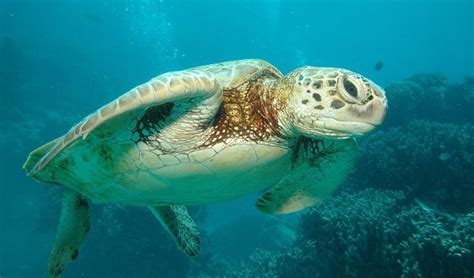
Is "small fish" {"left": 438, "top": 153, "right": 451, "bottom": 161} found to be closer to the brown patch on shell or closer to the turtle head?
the turtle head

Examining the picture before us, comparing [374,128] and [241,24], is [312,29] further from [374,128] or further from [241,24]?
[374,128]

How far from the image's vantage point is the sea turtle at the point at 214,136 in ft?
6.02

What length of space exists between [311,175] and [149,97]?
1.65 metres

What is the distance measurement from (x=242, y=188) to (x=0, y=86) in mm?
18795

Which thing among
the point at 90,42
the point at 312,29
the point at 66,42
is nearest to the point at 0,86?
the point at 66,42

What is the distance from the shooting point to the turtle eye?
73.0 inches

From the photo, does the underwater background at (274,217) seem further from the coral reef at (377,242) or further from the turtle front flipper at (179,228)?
the turtle front flipper at (179,228)

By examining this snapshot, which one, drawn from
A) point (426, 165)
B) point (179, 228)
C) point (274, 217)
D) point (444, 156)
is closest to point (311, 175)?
point (179, 228)

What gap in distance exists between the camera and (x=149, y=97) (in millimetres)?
1705

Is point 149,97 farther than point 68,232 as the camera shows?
No

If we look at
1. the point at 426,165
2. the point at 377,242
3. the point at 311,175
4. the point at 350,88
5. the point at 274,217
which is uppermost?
the point at 350,88

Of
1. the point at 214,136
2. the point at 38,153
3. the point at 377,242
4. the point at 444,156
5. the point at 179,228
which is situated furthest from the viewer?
the point at 444,156

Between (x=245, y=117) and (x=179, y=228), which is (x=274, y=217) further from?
(x=245, y=117)

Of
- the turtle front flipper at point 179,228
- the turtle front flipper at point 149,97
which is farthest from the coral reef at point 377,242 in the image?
the turtle front flipper at point 149,97
